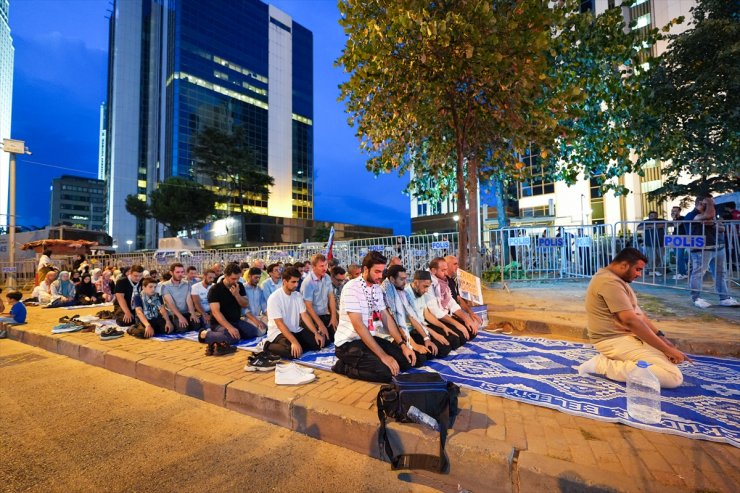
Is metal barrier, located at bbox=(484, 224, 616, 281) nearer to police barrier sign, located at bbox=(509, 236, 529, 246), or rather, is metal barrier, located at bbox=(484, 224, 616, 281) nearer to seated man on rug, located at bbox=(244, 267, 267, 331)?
police barrier sign, located at bbox=(509, 236, 529, 246)

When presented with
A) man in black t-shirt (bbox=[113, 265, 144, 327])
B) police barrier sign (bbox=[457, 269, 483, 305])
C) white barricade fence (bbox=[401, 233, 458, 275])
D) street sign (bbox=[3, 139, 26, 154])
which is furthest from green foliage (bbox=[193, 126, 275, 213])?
police barrier sign (bbox=[457, 269, 483, 305])

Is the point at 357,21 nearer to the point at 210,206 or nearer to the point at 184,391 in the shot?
the point at 184,391

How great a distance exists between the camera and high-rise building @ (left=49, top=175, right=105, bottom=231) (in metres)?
113

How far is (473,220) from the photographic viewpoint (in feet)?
26.3

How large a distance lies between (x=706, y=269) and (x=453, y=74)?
5914 millimetres

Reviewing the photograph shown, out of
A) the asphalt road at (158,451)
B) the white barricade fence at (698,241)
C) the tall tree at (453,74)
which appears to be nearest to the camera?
the asphalt road at (158,451)

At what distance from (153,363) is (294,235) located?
1807 inches

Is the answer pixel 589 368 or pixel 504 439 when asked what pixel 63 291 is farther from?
pixel 589 368

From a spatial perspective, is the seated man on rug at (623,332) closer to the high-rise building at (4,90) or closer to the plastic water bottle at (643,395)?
the plastic water bottle at (643,395)

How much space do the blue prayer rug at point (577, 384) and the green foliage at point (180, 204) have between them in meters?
42.9

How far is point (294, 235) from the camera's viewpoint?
163ft

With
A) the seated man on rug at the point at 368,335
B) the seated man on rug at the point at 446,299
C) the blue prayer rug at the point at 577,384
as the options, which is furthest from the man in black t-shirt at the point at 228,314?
the seated man on rug at the point at 446,299

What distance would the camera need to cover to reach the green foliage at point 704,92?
35.6ft

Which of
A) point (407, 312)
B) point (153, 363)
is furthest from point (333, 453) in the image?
point (153, 363)
